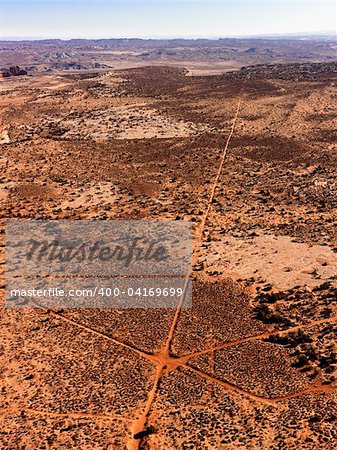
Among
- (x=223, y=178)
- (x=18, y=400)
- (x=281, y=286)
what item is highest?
(x=223, y=178)

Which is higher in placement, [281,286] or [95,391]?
[281,286]

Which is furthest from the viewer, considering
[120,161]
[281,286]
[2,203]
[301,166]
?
[120,161]

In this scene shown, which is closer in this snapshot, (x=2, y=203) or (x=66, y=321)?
(x=66, y=321)

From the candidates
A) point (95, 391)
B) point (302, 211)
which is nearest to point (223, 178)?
point (302, 211)

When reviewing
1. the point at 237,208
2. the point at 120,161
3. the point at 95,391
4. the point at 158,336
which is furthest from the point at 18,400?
the point at 120,161

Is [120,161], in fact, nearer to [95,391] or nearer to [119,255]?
[119,255]

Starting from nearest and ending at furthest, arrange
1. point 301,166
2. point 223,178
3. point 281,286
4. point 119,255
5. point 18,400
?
point 18,400 < point 281,286 < point 119,255 < point 223,178 < point 301,166
